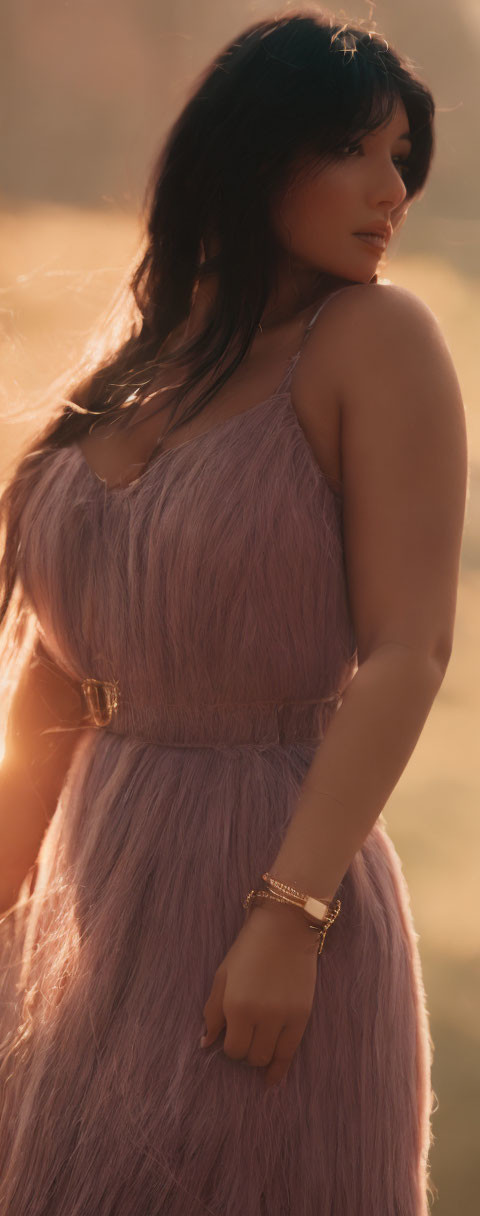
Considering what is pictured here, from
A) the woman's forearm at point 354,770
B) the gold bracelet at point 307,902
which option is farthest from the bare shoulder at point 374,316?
the gold bracelet at point 307,902

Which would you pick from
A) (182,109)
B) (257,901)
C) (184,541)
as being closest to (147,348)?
(182,109)

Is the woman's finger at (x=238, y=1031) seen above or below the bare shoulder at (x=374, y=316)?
below

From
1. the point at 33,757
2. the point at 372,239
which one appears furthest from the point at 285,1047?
the point at 372,239

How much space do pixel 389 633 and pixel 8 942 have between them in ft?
1.42

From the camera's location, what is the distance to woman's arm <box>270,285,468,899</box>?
768 millimetres

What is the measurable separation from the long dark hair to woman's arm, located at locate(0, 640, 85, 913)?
71 mm

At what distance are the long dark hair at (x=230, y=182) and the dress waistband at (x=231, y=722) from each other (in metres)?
0.21

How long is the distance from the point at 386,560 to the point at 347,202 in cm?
30

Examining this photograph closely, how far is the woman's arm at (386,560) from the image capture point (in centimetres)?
77

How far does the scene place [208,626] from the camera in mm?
846

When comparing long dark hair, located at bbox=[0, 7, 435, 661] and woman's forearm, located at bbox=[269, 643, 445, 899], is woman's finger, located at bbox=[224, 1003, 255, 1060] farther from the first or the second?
long dark hair, located at bbox=[0, 7, 435, 661]

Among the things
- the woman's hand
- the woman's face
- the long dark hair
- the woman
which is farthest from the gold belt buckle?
the woman's face

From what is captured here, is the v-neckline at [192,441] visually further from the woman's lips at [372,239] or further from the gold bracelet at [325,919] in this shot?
the gold bracelet at [325,919]

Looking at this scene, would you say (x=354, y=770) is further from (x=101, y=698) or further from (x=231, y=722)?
(x=101, y=698)
